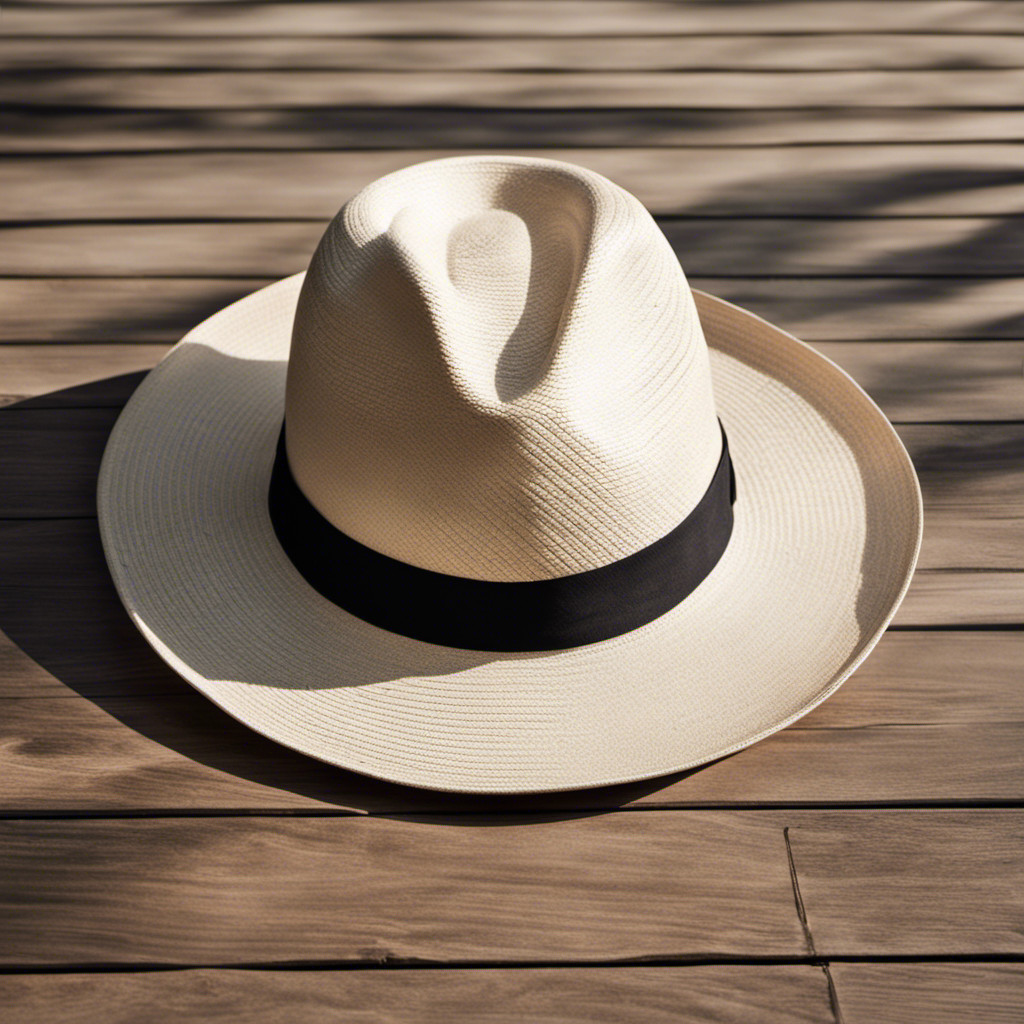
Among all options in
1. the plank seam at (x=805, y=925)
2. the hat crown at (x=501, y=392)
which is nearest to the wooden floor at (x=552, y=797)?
the plank seam at (x=805, y=925)

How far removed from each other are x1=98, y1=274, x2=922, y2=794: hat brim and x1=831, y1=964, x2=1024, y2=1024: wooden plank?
0.75 ft

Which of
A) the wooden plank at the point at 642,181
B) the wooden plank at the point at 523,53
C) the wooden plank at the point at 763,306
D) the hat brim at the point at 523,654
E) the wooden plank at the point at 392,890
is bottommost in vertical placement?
the wooden plank at the point at 392,890

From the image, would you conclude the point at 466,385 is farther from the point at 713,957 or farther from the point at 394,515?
the point at 713,957

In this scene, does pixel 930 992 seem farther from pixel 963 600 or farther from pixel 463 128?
pixel 463 128

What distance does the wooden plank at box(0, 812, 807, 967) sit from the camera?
3.27 ft

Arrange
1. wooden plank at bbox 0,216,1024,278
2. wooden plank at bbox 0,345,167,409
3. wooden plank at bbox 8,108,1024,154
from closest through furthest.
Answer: wooden plank at bbox 0,345,167,409 < wooden plank at bbox 0,216,1024,278 < wooden plank at bbox 8,108,1024,154

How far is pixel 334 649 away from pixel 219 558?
19 centimetres

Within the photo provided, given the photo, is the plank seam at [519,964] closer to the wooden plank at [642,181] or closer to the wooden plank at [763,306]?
the wooden plank at [763,306]

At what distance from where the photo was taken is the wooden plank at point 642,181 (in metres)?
1.95

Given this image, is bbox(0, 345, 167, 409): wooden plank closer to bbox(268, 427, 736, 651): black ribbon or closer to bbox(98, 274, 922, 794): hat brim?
bbox(98, 274, 922, 794): hat brim

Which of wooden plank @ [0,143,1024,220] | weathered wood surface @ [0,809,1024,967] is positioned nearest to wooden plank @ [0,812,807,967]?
weathered wood surface @ [0,809,1024,967]

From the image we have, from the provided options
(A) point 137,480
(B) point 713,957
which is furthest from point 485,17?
(B) point 713,957

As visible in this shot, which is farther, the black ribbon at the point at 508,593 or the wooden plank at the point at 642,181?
the wooden plank at the point at 642,181

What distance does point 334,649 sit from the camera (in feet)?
3.76
